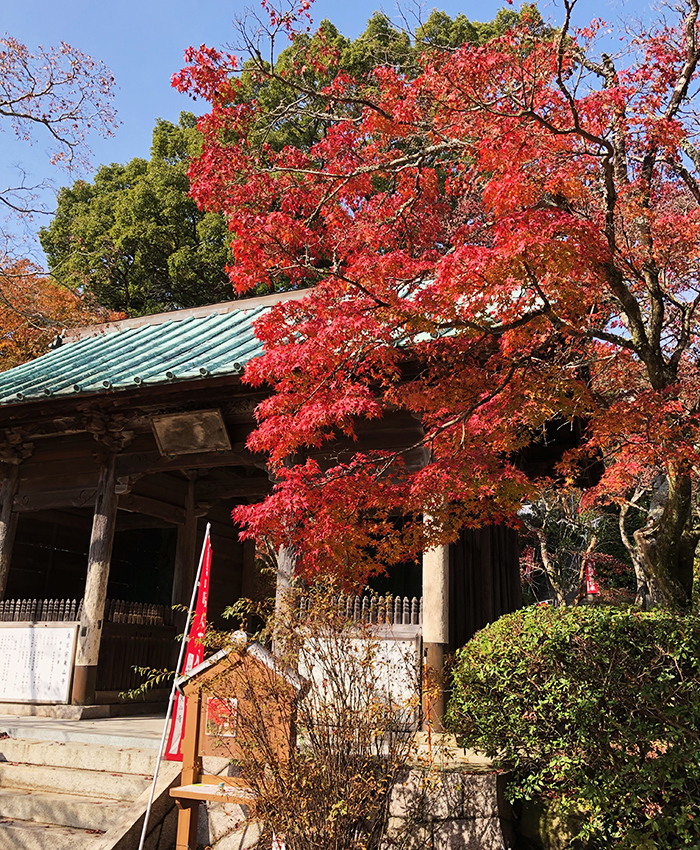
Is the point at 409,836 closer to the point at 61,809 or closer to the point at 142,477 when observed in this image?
the point at 61,809

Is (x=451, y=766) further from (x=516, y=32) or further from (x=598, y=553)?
Answer: (x=598, y=553)

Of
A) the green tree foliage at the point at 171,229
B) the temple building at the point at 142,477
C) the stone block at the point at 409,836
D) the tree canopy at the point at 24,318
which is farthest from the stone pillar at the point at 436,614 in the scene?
the green tree foliage at the point at 171,229

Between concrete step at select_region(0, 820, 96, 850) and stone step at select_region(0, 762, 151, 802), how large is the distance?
56 centimetres

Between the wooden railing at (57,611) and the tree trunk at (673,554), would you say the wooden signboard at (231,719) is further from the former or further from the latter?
the wooden railing at (57,611)

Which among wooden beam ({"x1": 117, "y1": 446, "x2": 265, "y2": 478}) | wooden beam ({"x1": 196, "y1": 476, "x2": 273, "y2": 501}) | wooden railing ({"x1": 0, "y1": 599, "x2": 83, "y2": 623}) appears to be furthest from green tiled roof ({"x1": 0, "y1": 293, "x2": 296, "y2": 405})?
wooden railing ({"x1": 0, "y1": 599, "x2": 83, "y2": 623})

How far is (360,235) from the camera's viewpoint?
8141 millimetres

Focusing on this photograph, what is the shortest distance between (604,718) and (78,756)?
5257 mm

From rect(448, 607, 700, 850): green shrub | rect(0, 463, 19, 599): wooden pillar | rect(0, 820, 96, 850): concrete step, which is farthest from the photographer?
rect(0, 463, 19, 599): wooden pillar

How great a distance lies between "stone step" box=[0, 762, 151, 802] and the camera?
6746 mm

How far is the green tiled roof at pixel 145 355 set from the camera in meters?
9.41

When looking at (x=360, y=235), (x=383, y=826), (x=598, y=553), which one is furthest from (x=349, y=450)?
(x=598, y=553)

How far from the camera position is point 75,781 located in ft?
23.1

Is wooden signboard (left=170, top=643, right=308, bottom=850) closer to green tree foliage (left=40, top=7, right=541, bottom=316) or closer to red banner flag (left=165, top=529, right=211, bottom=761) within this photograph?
red banner flag (left=165, top=529, right=211, bottom=761)

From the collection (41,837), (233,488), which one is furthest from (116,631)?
(41,837)
